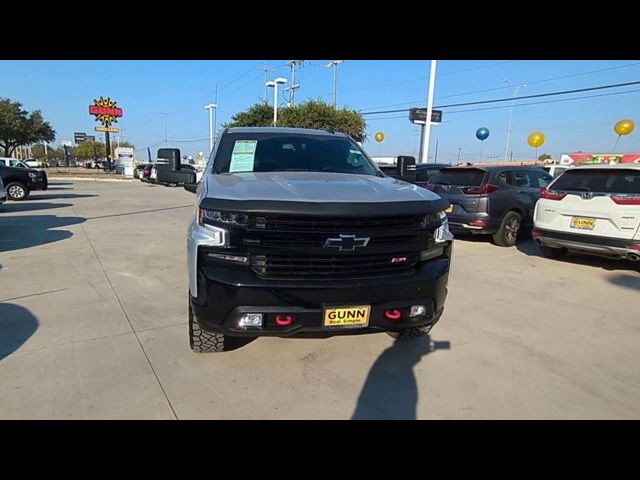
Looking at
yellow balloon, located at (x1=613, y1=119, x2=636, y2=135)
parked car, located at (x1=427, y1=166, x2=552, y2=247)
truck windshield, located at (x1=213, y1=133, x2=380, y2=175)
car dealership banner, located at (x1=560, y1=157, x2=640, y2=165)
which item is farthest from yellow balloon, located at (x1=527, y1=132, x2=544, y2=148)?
truck windshield, located at (x1=213, y1=133, x2=380, y2=175)

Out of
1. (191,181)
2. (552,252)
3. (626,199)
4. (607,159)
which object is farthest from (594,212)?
(607,159)

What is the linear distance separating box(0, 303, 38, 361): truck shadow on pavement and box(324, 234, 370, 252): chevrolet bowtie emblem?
2759 millimetres

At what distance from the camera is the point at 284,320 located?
2.41 m

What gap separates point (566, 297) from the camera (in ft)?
15.8

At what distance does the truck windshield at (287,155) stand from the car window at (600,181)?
157 inches

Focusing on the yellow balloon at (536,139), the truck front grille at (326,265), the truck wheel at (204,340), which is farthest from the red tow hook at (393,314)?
the yellow balloon at (536,139)

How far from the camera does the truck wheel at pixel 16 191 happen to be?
569 inches

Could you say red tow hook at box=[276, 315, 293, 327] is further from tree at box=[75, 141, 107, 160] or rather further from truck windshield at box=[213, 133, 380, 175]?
tree at box=[75, 141, 107, 160]

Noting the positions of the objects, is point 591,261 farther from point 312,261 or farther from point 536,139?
point 536,139

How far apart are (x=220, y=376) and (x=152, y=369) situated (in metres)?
0.55

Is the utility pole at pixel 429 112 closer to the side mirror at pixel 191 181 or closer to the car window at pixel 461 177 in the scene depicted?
the car window at pixel 461 177
